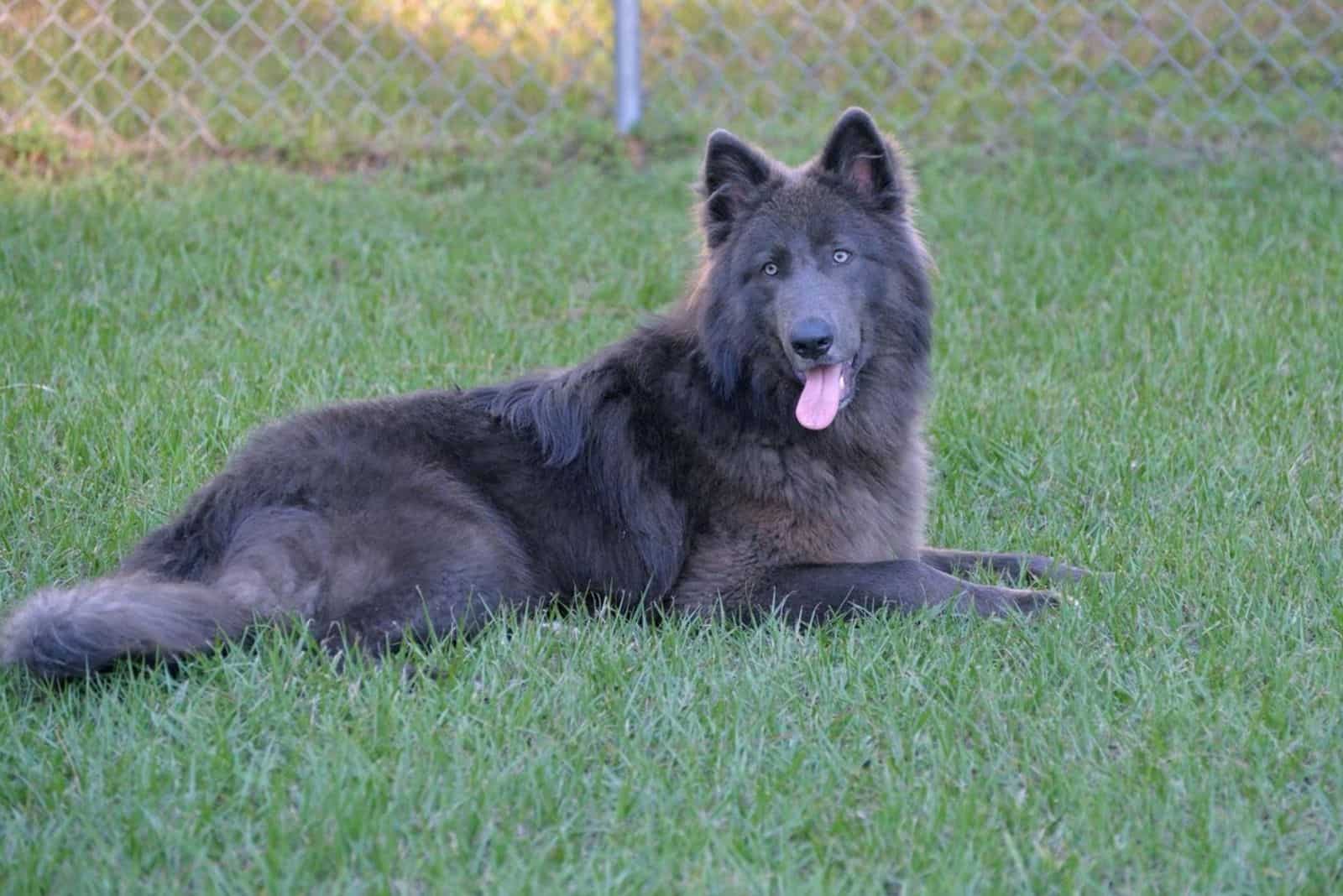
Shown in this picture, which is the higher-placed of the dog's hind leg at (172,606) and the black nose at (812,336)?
the black nose at (812,336)

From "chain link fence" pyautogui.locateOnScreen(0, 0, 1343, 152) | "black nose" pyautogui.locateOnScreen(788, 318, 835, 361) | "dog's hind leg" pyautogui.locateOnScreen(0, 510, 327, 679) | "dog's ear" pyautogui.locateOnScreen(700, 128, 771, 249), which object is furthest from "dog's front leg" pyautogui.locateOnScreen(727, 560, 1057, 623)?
"chain link fence" pyautogui.locateOnScreen(0, 0, 1343, 152)

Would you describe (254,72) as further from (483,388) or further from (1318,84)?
(1318,84)

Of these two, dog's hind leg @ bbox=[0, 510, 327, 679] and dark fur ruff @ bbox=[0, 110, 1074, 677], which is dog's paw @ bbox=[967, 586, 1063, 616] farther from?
dog's hind leg @ bbox=[0, 510, 327, 679]

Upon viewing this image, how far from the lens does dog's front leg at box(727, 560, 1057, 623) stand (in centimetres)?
411

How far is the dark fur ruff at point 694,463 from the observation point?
13.1 feet

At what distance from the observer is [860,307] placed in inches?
168

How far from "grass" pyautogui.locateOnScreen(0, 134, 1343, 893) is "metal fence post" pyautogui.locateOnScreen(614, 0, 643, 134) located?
4.83ft

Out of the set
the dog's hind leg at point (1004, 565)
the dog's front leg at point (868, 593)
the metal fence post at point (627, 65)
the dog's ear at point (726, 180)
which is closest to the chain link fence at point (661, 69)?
the metal fence post at point (627, 65)

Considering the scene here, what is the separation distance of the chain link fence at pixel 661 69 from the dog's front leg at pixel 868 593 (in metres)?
5.20

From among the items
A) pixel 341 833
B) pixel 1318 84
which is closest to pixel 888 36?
pixel 1318 84

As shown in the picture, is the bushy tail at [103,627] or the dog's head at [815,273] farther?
the dog's head at [815,273]

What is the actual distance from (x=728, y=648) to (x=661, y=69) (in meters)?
6.35

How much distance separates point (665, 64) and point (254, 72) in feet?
8.30

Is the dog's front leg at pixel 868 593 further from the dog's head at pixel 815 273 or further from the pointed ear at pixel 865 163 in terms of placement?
the pointed ear at pixel 865 163
